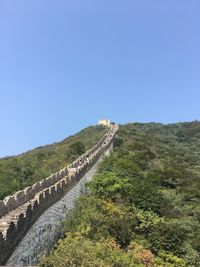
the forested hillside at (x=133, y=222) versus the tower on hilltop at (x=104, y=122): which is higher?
the tower on hilltop at (x=104, y=122)

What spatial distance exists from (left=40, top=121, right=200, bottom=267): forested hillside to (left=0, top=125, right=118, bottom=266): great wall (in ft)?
1.92

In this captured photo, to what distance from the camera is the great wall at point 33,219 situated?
606 inches

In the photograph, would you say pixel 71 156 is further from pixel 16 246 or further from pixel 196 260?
pixel 16 246

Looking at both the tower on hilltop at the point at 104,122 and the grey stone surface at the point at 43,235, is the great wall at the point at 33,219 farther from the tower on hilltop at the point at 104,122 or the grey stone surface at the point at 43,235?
the tower on hilltop at the point at 104,122

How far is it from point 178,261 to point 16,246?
347 inches

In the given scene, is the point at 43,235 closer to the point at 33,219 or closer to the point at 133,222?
the point at 33,219

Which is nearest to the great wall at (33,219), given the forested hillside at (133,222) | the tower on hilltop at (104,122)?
the forested hillside at (133,222)

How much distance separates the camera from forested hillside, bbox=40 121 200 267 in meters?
17.5

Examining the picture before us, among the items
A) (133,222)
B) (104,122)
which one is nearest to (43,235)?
(133,222)

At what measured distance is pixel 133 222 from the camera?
84.9ft

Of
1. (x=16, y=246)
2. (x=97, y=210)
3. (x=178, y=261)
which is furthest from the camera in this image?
(x=97, y=210)

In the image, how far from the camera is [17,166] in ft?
145

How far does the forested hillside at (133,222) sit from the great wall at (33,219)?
0.59m

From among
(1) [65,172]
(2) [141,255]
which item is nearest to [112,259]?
(2) [141,255]
